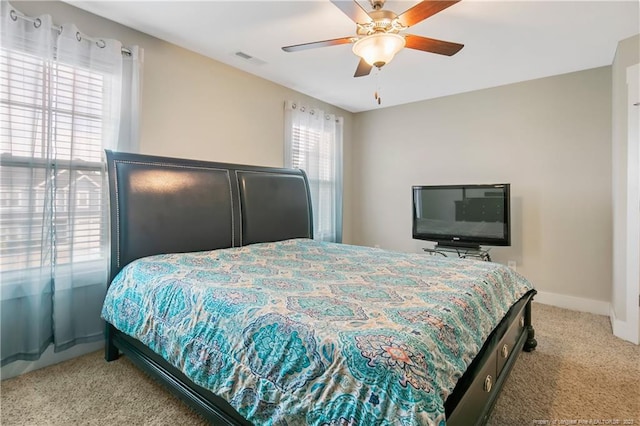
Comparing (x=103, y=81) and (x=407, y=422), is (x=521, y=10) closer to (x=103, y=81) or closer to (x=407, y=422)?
(x=407, y=422)

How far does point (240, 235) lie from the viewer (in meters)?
3.01

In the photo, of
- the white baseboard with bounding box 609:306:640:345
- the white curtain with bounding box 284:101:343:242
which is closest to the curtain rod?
the white curtain with bounding box 284:101:343:242

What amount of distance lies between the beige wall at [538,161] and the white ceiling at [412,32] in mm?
326

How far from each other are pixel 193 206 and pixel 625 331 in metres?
3.83

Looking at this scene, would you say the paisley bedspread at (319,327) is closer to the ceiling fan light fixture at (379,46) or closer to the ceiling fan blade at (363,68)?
the ceiling fan light fixture at (379,46)

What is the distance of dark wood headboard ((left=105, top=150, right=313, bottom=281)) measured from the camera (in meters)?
2.30

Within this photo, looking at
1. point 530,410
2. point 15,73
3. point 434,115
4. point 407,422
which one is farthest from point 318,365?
point 434,115

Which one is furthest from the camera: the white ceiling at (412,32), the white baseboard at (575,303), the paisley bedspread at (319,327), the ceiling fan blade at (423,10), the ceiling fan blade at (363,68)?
the white baseboard at (575,303)

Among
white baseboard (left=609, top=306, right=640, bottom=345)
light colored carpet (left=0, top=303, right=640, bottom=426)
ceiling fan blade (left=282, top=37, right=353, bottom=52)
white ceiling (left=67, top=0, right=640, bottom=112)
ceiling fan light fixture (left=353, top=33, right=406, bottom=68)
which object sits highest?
white ceiling (left=67, top=0, right=640, bottom=112)

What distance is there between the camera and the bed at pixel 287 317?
101 centimetres

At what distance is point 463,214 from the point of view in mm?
3826

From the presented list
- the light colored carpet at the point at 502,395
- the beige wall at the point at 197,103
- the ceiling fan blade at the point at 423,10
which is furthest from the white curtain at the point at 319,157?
the light colored carpet at the point at 502,395

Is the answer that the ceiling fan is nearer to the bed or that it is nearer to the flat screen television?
the bed

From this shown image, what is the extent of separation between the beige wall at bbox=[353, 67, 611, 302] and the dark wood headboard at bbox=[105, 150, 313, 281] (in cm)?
210
